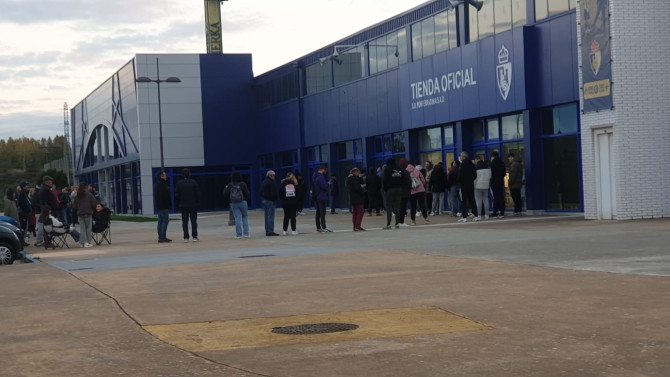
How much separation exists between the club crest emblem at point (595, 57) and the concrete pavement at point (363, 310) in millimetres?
6618

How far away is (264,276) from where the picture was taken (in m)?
13.5

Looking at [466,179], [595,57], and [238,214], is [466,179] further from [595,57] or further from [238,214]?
[238,214]

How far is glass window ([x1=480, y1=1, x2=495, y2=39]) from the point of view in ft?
Answer: 105

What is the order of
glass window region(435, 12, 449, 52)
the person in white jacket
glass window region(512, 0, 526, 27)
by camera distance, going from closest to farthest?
1. the person in white jacket
2. glass window region(512, 0, 526, 27)
3. glass window region(435, 12, 449, 52)

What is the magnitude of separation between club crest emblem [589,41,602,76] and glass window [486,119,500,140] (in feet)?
25.9

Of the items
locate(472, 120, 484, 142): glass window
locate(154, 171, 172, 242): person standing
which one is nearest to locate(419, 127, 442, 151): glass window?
locate(472, 120, 484, 142): glass window

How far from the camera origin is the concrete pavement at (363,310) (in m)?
7.03

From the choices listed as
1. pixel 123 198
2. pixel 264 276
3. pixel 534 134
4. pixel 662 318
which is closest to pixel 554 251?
pixel 264 276

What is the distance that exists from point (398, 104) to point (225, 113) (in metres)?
23.0

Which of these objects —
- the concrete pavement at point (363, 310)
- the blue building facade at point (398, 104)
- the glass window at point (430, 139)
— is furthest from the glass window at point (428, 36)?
the concrete pavement at point (363, 310)

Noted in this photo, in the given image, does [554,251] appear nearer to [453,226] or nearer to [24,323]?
[24,323]

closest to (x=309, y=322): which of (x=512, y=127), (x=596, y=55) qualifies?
(x=596, y=55)

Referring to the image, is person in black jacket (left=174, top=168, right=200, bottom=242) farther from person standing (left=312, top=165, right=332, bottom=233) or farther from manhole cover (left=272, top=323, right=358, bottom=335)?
manhole cover (left=272, top=323, right=358, bottom=335)

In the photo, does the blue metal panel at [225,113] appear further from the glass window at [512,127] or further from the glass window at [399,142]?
the glass window at [512,127]
